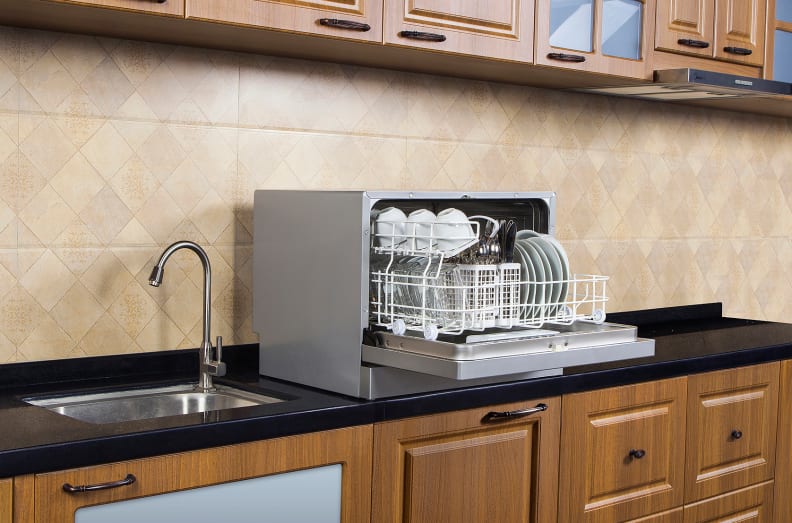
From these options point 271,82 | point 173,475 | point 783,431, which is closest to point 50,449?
point 173,475

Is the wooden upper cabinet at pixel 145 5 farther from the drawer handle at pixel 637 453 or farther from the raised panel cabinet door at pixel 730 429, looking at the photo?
the raised panel cabinet door at pixel 730 429

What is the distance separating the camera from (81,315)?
2080 millimetres

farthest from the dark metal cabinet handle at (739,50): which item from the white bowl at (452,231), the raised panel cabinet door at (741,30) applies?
the white bowl at (452,231)

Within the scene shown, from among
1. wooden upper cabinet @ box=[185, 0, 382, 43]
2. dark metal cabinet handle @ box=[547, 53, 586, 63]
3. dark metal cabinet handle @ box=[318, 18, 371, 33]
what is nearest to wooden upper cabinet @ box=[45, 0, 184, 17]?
wooden upper cabinet @ box=[185, 0, 382, 43]

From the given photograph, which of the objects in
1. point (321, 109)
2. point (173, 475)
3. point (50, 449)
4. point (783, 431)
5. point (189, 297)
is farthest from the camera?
point (783, 431)

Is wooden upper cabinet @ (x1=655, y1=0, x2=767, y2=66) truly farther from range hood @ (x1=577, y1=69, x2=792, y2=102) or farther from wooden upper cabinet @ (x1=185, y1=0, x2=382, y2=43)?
wooden upper cabinet @ (x1=185, y1=0, x2=382, y2=43)

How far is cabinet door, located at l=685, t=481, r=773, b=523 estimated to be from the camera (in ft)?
8.46

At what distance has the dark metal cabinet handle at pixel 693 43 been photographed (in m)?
2.74

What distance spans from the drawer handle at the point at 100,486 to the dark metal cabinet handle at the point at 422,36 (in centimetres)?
111

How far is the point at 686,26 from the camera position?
2758mm

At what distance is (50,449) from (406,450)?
72 centimetres


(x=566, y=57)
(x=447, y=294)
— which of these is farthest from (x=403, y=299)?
(x=566, y=57)

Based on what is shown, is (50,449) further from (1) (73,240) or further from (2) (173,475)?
(1) (73,240)

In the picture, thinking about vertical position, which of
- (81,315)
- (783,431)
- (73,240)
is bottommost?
(783,431)
